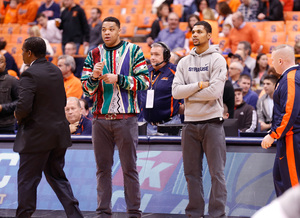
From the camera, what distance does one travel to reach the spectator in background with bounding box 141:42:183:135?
6.30 meters

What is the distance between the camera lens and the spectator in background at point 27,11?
14.4 meters

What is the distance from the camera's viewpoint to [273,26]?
41.0 ft

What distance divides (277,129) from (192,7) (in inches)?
354

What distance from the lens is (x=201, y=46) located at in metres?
5.16

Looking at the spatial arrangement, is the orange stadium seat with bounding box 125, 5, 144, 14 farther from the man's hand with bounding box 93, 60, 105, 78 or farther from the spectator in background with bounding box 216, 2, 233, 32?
the man's hand with bounding box 93, 60, 105, 78

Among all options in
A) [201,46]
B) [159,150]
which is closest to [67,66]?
[159,150]

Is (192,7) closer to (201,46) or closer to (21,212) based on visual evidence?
(201,46)

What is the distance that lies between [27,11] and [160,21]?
161 inches

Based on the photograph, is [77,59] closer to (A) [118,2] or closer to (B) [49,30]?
(B) [49,30]

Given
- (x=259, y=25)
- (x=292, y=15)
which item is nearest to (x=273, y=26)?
(x=259, y=25)

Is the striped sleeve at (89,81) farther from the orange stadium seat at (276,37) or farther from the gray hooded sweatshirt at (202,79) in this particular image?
the orange stadium seat at (276,37)

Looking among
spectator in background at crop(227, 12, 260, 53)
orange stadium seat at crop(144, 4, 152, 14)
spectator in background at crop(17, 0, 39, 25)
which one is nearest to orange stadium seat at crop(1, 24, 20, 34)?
spectator in background at crop(17, 0, 39, 25)

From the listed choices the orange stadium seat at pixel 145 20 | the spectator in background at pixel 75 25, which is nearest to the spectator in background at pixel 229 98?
the spectator in background at pixel 75 25

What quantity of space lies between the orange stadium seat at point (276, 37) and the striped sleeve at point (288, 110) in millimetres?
7652
